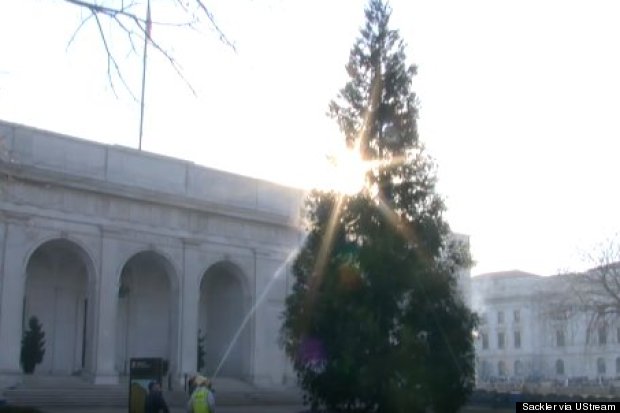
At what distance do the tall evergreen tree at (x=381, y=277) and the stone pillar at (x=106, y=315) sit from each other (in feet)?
42.8

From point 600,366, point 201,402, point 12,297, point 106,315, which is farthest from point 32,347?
point 600,366

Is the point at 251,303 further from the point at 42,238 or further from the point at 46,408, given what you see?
the point at 46,408

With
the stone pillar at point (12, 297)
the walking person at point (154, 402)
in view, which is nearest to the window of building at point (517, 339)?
the stone pillar at point (12, 297)

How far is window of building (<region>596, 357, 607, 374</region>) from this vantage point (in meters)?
103

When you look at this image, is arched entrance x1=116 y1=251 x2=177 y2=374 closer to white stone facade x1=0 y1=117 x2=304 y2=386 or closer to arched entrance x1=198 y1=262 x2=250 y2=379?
white stone facade x1=0 y1=117 x2=304 y2=386

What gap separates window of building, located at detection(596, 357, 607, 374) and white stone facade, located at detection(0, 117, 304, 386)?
212 feet

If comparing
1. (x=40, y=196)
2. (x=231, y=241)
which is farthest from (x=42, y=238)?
(x=231, y=241)

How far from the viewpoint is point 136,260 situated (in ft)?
147

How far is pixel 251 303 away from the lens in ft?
154

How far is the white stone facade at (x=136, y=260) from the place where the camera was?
3806 centimetres

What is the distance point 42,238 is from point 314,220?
45.2ft

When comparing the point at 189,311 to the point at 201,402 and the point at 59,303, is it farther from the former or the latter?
the point at 201,402

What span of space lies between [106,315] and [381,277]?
1689cm

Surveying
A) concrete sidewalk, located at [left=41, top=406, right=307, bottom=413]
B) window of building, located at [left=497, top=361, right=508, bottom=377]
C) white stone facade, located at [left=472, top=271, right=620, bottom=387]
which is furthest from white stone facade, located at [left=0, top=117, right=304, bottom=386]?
window of building, located at [left=497, top=361, right=508, bottom=377]
